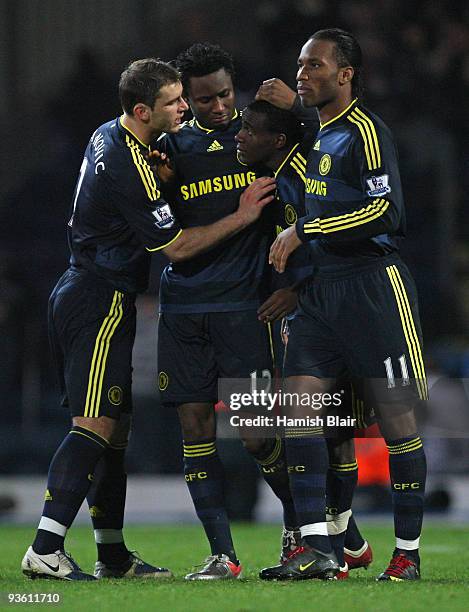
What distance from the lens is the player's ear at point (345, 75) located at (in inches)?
183

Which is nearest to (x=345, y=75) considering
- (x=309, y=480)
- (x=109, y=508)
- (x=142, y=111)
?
(x=142, y=111)

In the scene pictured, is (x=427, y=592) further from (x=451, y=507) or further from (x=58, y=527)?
(x=451, y=507)

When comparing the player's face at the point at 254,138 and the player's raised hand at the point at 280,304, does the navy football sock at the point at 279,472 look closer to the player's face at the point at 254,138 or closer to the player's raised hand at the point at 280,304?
the player's raised hand at the point at 280,304

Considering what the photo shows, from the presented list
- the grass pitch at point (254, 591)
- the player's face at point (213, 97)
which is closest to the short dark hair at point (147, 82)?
the player's face at point (213, 97)

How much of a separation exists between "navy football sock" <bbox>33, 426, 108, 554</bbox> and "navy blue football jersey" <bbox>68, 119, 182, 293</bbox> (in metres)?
0.64

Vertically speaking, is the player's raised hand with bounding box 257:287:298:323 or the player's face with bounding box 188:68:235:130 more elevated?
the player's face with bounding box 188:68:235:130

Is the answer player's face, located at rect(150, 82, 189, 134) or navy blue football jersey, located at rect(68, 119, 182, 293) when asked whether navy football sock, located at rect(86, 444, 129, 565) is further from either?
player's face, located at rect(150, 82, 189, 134)

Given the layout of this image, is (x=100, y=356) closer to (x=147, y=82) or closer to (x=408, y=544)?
(x=147, y=82)

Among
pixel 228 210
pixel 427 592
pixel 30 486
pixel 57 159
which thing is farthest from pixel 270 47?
pixel 427 592

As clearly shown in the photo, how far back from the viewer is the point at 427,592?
13.4 feet

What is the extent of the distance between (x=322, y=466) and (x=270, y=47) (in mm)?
9953

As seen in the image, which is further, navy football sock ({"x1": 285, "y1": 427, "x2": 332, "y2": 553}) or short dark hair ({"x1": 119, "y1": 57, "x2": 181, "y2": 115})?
short dark hair ({"x1": 119, "y1": 57, "x2": 181, "y2": 115})

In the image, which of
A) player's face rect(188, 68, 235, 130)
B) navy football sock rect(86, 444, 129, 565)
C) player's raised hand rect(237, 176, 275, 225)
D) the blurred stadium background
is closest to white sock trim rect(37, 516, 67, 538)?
navy football sock rect(86, 444, 129, 565)

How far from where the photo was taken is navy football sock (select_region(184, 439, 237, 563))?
15.9ft
